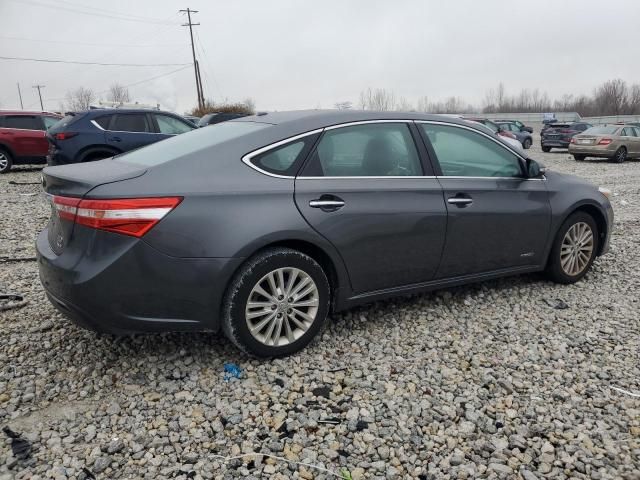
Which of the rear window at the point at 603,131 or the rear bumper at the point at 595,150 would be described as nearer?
the rear bumper at the point at 595,150

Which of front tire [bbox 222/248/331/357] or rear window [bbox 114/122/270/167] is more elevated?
rear window [bbox 114/122/270/167]

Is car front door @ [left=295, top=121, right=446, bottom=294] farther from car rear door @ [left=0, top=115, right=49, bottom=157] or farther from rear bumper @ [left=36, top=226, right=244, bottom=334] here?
car rear door @ [left=0, top=115, right=49, bottom=157]

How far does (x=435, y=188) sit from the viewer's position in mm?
3783

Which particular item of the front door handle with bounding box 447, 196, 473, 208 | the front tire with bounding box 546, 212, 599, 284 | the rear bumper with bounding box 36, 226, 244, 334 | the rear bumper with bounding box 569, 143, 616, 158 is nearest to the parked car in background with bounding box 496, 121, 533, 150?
the rear bumper with bounding box 569, 143, 616, 158

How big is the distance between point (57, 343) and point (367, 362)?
2.06 metres

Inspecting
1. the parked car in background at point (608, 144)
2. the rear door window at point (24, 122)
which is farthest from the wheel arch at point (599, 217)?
the parked car in background at point (608, 144)

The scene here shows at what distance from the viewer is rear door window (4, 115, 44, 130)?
42.7 feet

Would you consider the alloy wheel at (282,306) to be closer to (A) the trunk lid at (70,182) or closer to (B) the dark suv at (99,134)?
(A) the trunk lid at (70,182)

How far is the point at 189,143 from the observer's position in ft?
11.5

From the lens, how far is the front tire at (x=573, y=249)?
4.62 metres

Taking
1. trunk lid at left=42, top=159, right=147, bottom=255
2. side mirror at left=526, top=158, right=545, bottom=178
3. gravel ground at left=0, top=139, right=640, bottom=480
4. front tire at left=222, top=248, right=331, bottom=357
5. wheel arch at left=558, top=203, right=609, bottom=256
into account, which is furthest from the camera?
wheel arch at left=558, top=203, right=609, bottom=256

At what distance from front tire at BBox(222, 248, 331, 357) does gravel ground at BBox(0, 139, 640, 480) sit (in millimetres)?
157

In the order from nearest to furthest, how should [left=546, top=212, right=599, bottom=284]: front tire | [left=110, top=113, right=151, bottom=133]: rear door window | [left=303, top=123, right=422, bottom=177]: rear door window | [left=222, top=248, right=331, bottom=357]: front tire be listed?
[left=222, top=248, right=331, bottom=357]: front tire, [left=303, top=123, right=422, bottom=177]: rear door window, [left=546, top=212, right=599, bottom=284]: front tire, [left=110, top=113, right=151, bottom=133]: rear door window

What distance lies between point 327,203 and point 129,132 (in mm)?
8209
